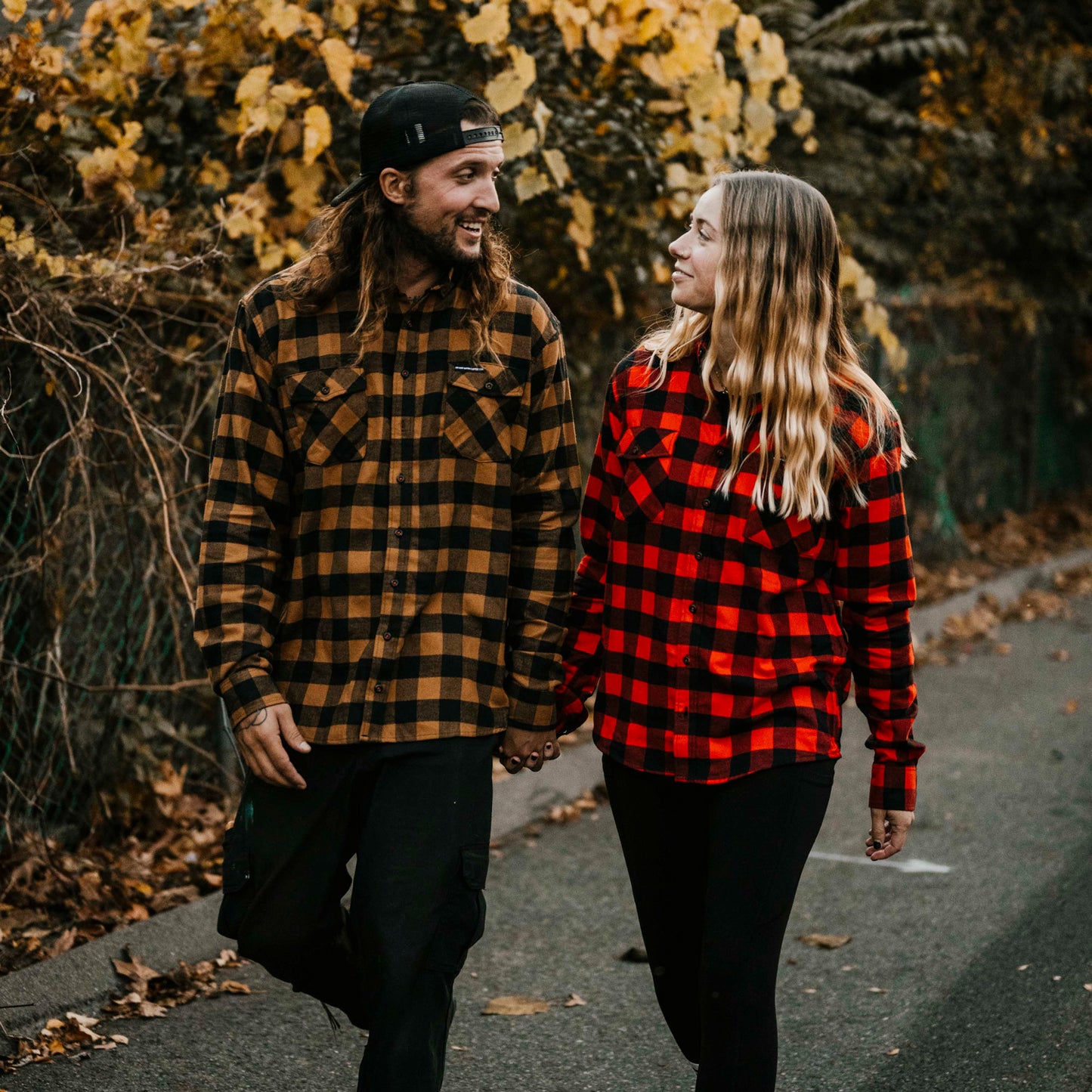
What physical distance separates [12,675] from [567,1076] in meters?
2.20

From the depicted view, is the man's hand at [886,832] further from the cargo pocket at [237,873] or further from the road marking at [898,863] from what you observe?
the road marking at [898,863]

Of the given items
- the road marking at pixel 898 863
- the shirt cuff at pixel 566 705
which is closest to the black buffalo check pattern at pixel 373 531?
the shirt cuff at pixel 566 705

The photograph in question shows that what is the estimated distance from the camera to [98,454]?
478 centimetres

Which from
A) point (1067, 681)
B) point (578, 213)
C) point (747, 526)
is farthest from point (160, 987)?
point (1067, 681)

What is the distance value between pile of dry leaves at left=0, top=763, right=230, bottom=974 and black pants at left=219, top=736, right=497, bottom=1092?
4.79 feet

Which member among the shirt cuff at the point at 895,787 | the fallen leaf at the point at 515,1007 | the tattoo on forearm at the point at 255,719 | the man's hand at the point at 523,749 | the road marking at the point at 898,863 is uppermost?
the tattoo on forearm at the point at 255,719

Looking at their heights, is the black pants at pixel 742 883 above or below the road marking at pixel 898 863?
above

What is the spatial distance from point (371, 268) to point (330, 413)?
0.31 m

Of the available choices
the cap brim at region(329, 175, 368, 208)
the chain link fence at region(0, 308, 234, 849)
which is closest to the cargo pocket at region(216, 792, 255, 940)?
the cap brim at region(329, 175, 368, 208)

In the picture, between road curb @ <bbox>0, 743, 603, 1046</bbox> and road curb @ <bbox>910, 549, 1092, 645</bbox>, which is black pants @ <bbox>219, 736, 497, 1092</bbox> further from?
road curb @ <bbox>910, 549, 1092, 645</bbox>

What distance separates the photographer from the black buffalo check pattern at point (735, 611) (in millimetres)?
2688

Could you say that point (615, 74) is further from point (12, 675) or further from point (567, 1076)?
point (567, 1076)

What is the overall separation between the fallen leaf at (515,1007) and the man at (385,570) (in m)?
1.17

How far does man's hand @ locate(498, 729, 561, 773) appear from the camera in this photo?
287cm
